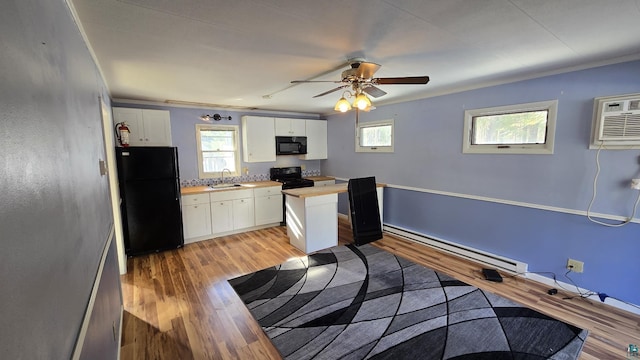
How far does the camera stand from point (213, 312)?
8.27 ft

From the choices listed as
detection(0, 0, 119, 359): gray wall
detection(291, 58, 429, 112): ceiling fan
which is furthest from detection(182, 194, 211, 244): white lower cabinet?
detection(0, 0, 119, 359): gray wall

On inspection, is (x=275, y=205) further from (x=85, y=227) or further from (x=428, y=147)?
(x=85, y=227)

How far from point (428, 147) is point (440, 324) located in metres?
2.55

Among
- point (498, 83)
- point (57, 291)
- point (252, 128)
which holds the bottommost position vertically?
point (57, 291)

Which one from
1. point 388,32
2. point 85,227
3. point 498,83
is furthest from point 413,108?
point 85,227

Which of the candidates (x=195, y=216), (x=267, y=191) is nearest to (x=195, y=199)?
(x=195, y=216)

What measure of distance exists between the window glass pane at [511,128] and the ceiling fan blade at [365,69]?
1995 mm

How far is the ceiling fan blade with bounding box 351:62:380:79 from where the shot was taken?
2.25m

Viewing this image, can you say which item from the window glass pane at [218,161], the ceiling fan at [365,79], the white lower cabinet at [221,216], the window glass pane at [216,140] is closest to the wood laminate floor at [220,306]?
the white lower cabinet at [221,216]

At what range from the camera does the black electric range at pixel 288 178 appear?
5.16 metres

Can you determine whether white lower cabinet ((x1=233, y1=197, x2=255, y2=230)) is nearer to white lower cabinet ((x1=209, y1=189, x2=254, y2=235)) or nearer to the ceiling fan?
white lower cabinet ((x1=209, y1=189, x2=254, y2=235))

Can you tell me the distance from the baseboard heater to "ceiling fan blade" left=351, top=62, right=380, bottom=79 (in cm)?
278

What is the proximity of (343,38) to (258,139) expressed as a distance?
3.51 m

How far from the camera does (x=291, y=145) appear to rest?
218 inches
